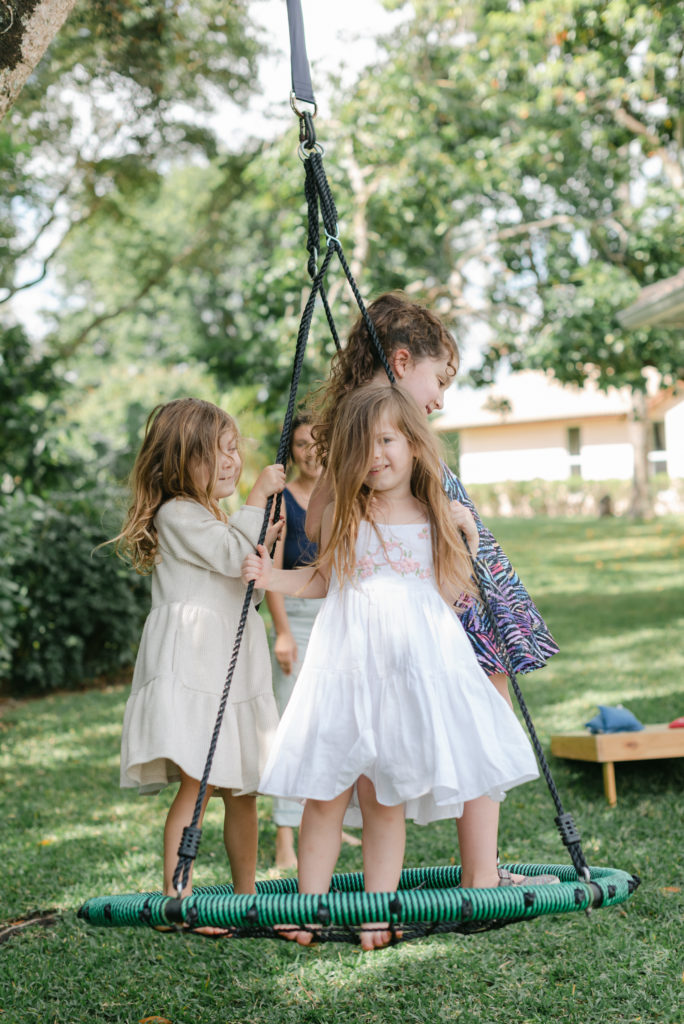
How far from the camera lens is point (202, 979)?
3.04m

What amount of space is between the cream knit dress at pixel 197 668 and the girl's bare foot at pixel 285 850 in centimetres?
140

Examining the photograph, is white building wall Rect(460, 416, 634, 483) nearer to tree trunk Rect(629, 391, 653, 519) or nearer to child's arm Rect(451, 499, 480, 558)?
tree trunk Rect(629, 391, 653, 519)

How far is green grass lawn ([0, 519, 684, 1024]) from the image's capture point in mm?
2789

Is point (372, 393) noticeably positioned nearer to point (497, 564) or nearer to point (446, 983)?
point (497, 564)

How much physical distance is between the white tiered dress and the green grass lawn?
0.84 meters

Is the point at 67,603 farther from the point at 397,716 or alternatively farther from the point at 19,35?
the point at 397,716

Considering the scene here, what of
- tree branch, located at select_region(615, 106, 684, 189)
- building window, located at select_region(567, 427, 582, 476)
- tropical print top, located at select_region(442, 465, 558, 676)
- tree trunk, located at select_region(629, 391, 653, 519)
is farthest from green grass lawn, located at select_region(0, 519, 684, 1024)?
building window, located at select_region(567, 427, 582, 476)

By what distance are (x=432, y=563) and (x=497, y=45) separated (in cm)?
987

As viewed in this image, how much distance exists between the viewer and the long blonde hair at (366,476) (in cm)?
238

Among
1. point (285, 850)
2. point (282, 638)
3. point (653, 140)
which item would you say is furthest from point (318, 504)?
point (653, 140)

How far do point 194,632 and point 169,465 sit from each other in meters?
0.48

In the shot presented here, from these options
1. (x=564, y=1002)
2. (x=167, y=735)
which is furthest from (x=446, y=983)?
(x=167, y=735)

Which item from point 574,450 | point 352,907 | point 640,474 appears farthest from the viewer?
point 574,450

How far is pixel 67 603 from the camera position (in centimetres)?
835
